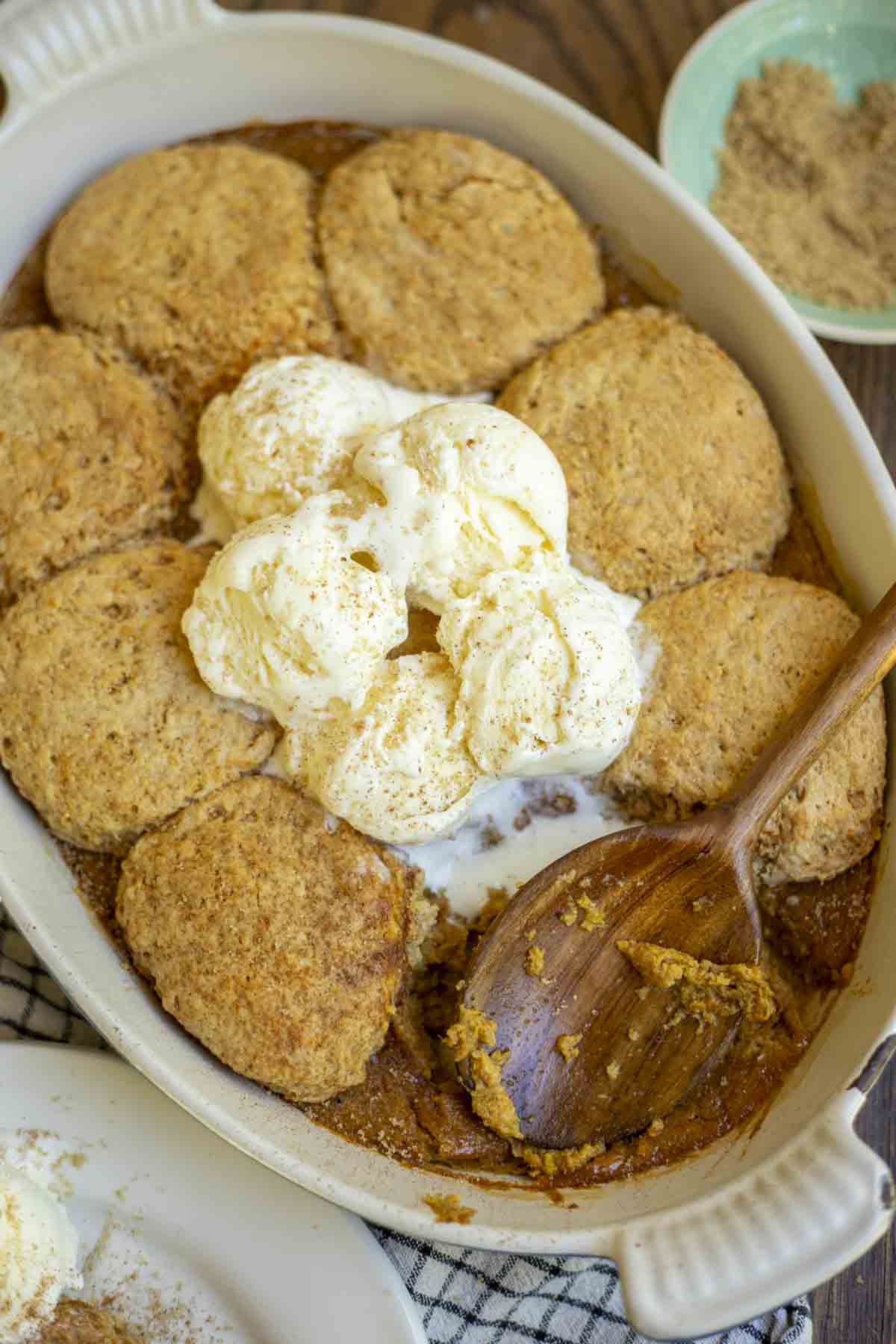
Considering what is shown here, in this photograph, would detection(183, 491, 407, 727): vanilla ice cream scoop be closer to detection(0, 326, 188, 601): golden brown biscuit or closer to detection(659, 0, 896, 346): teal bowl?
detection(0, 326, 188, 601): golden brown biscuit

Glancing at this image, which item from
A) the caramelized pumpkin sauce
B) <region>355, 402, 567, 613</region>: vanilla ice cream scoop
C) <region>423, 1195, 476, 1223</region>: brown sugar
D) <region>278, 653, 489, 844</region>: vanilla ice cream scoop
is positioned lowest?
<region>423, 1195, 476, 1223</region>: brown sugar

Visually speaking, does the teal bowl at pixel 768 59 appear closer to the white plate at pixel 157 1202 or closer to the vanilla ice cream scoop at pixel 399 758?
the vanilla ice cream scoop at pixel 399 758

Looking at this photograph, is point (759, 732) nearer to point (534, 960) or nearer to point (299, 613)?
point (534, 960)

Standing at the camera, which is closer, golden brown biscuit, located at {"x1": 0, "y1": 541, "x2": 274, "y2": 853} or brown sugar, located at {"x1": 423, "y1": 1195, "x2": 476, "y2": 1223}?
brown sugar, located at {"x1": 423, "y1": 1195, "x2": 476, "y2": 1223}

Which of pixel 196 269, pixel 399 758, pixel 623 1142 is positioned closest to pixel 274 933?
pixel 399 758

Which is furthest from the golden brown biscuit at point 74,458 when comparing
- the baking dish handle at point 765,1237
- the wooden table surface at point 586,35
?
the baking dish handle at point 765,1237

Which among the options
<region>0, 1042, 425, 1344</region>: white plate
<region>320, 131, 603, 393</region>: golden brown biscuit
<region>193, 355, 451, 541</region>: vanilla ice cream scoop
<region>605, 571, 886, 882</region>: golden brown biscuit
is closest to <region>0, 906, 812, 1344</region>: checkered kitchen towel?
<region>0, 1042, 425, 1344</region>: white plate

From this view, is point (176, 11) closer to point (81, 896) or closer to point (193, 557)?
point (193, 557)
